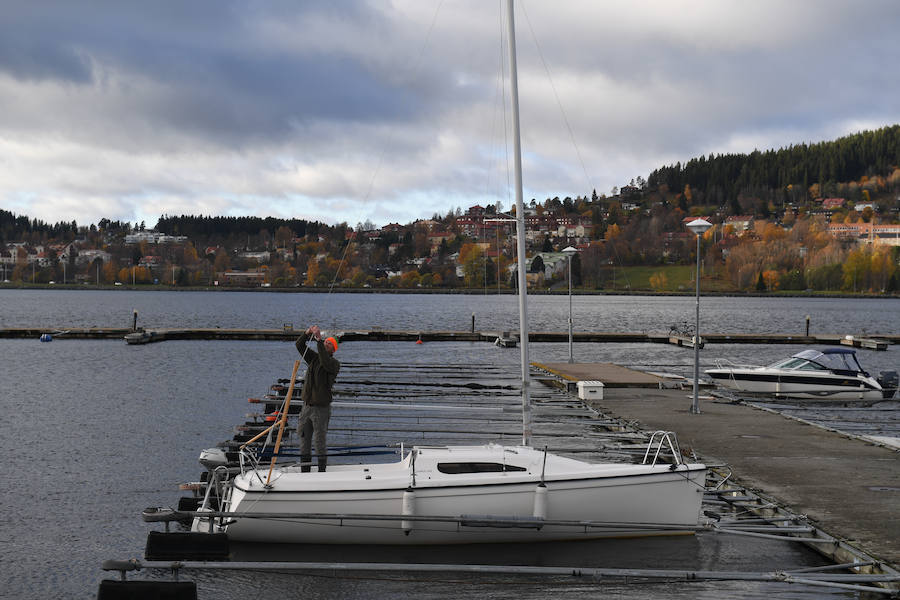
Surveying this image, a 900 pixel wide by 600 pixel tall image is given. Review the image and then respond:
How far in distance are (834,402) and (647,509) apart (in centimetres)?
2187

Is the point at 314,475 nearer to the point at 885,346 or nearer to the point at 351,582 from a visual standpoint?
the point at 351,582

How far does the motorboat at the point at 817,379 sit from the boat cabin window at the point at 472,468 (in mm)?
21795

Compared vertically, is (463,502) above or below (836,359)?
below

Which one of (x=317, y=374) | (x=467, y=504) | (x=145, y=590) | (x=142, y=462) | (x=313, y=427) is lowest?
(x=142, y=462)

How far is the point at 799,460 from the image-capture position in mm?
16891

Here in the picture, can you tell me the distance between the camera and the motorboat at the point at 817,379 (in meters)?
31.2

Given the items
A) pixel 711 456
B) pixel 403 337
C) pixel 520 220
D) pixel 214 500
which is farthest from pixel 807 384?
pixel 403 337

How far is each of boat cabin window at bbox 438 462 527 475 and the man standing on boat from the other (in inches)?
79.8

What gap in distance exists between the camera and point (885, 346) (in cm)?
5662

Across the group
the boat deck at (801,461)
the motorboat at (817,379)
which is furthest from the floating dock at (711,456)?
the motorboat at (817,379)

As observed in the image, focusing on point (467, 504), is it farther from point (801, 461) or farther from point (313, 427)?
point (801, 461)

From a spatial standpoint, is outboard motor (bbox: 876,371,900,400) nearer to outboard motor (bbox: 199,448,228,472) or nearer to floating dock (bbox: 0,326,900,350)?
floating dock (bbox: 0,326,900,350)

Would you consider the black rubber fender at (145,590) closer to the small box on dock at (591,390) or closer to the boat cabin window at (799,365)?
the small box on dock at (591,390)

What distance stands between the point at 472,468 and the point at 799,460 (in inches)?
304
